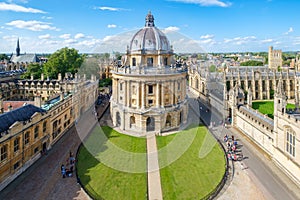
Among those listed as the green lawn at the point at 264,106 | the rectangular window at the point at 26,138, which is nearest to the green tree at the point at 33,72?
the rectangular window at the point at 26,138

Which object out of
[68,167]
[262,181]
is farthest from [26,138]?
[262,181]

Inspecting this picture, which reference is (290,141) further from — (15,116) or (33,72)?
(33,72)

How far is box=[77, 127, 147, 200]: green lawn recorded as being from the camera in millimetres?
20812

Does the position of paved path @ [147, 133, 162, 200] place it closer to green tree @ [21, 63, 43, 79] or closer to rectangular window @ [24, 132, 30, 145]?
rectangular window @ [24, 132, 30, 145]

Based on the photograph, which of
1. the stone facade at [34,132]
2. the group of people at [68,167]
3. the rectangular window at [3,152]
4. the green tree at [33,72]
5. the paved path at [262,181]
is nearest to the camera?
the paved path at [262,181]

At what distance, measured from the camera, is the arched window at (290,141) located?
2275 centimetres

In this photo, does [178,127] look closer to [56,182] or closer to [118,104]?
[118,104]

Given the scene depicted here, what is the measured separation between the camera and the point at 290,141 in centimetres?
2325

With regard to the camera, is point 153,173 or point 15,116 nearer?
point 153,173

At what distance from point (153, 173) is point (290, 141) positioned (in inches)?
529

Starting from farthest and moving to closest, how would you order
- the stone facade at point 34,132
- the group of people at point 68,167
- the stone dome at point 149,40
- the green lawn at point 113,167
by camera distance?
1. the stone dome at point 149,40
2. the group of people at point 68,167
3. the stone facade at point 34,132
4. the green lawn at point 113,167

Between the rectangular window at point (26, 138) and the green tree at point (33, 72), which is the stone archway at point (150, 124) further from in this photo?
the green tree at point (33, 72)

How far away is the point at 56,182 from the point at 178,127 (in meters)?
21.3

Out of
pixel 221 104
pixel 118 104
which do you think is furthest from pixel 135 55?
pixel 221 104
